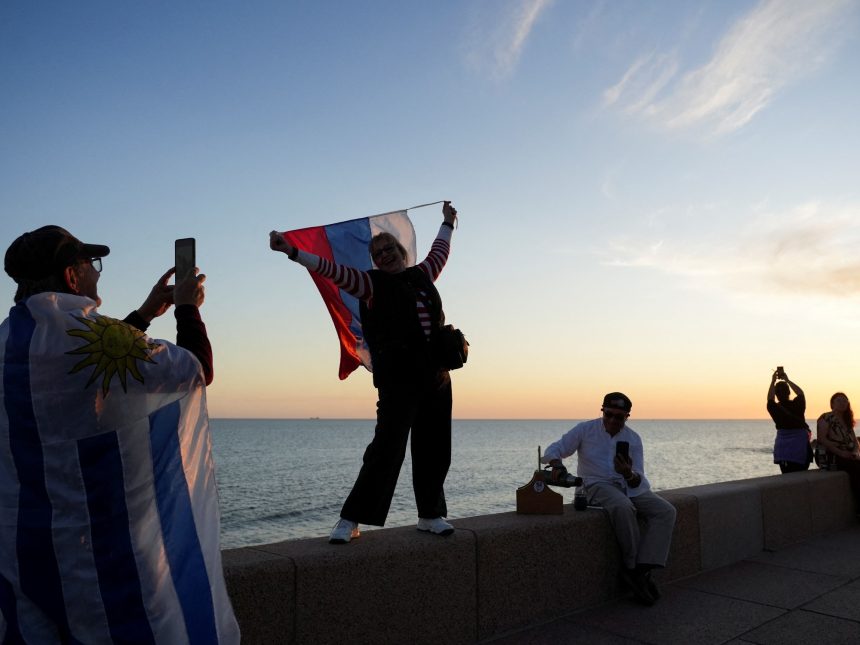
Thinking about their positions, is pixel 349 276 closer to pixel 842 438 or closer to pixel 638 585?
pixel 638 585

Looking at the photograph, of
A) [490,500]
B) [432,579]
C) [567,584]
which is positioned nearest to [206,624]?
[432,579]

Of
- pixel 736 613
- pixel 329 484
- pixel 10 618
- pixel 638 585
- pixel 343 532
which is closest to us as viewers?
pixel 10 618

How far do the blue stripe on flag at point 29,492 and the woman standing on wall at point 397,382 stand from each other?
2.06 metres

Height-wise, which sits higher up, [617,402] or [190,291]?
[190,291]

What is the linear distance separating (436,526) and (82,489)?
2530 millimetres

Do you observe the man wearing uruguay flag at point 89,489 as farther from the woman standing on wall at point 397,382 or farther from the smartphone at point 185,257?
the woman standing on wall at point 397,382

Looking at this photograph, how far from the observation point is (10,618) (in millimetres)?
1674

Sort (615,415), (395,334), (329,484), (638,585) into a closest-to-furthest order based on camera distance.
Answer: (395,334) → (638,585) → (615,415) → (329,484)

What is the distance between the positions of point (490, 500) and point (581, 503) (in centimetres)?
3184

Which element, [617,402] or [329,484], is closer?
[617,402]

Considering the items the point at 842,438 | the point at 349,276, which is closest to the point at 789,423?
the point at 842,438

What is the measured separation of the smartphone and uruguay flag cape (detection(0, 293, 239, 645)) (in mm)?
360

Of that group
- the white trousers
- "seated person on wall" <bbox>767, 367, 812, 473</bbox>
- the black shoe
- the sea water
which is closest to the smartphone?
the white trousers

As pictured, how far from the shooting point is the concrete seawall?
10.3 ft
